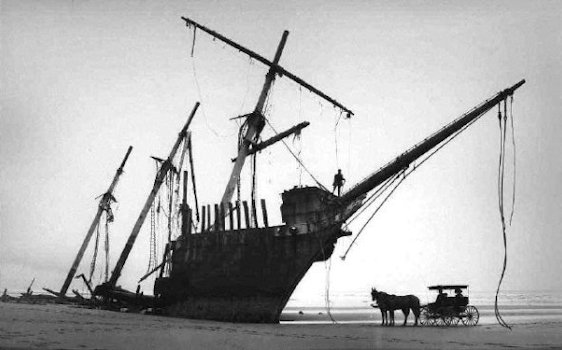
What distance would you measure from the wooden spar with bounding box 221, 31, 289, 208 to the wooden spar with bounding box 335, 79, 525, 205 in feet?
25.9

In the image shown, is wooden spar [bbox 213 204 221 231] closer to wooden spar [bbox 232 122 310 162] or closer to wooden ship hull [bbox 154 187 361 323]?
wooden ship hull [bbox 154 187 361 323]

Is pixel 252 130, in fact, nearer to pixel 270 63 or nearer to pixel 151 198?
pixel 270 63

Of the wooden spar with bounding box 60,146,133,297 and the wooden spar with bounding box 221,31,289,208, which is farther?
the wooden spar with bounding box 60,146,133,297

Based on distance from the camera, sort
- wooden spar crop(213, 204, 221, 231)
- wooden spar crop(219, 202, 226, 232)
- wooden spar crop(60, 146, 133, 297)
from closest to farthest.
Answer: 1. wooden spar crop(213, 204, 221, 231)
2. wooden spar crop(219, 202, 226, 232)
3. wooden spar crop(60, 146, 133, 297)

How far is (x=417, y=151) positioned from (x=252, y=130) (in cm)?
1177

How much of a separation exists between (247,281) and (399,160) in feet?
30.7

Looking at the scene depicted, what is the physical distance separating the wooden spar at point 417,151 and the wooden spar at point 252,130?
7.90 m

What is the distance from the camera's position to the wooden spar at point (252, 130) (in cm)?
2708

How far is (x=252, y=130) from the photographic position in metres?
28.4

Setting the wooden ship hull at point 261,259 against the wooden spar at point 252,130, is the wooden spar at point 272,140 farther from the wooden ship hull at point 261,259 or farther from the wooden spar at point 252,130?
the wooden ship hull at point 261,259

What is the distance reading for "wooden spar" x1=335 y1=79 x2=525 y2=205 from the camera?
17544 mm

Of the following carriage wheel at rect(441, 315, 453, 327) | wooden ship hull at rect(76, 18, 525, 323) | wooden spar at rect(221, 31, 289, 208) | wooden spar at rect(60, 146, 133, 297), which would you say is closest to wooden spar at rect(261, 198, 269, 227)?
wooden ship hull at rect(76, 18, 525, 323)

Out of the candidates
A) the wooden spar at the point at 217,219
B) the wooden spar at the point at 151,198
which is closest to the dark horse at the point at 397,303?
the wooden spar at the point at 217,219

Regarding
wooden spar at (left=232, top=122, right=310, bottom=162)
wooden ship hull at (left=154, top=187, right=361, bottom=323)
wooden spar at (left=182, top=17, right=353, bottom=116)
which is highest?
wooden spar at (left=182, top=17, right=353, bottom=116)
